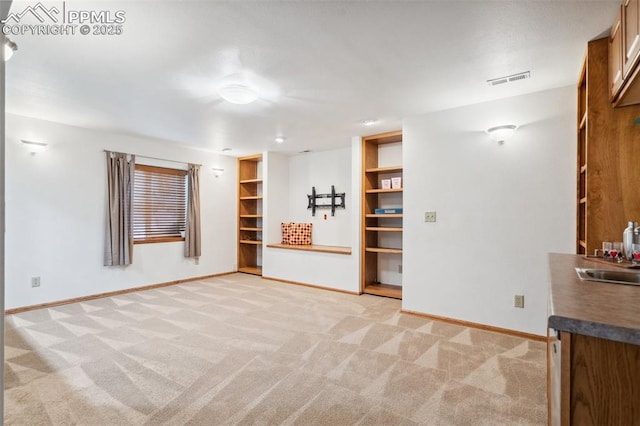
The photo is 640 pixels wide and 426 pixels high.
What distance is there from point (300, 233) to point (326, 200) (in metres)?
0.79

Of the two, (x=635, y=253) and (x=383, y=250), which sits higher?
(x=635, y=253)

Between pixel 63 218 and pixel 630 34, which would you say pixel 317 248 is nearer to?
pixel 63 218

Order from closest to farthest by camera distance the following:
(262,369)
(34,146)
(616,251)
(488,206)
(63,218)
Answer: (616,251) → (262,369) → (488,206) → (34,146) → (63,218)

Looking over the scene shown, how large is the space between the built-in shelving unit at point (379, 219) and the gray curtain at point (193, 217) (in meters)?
3.04

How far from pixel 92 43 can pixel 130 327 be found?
8.88ft

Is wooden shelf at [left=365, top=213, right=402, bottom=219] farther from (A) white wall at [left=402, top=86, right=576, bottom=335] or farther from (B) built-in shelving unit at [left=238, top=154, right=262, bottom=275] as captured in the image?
(B) built-in shelving unit at [left=238, top=154, right=262, bottom=275]

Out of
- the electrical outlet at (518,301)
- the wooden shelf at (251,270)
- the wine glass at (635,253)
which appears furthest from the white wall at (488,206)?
the wooden shelf at (251,270)

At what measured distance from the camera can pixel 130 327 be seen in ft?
10.8

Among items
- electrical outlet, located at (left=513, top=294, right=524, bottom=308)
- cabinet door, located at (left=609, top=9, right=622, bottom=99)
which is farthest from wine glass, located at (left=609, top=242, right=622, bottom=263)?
electrical outlet, located at (left=513, top=294, right=524, bottom=308)

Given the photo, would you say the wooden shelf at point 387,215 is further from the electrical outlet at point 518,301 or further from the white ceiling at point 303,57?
the electrical outlet at point 518,301

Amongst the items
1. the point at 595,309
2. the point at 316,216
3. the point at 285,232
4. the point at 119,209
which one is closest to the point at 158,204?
the point at 119,209

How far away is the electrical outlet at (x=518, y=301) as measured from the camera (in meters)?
3.09

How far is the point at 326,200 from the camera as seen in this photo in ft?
18.8

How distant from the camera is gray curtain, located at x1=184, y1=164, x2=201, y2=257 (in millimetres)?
5516
